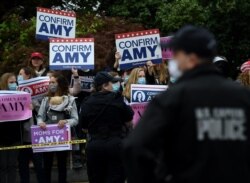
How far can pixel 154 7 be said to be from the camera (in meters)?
25.0

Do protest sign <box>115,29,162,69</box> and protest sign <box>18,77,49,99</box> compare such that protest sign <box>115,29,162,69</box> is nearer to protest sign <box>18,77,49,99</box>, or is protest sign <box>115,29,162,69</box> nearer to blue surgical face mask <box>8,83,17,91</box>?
protest sign <box>18,77,49,99</box>

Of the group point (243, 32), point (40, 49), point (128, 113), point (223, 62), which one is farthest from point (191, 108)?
point (243, 32)

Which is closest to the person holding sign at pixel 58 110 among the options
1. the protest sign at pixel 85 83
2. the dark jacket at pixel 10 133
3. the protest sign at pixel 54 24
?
the dark jacket at pixel 10 133

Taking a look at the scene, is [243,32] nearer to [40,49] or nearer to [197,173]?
[40,49]

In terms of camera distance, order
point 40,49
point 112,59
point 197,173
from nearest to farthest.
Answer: point 197,173, point 112,59, point 40,49

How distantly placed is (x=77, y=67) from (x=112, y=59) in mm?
623

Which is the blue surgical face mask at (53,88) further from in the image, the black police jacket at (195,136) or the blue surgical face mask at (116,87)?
the black police jacket at (195,136)

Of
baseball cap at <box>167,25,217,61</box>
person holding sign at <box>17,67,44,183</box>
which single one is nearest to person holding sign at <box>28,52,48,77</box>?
person holding sign at <box>17,67,44,183</box>

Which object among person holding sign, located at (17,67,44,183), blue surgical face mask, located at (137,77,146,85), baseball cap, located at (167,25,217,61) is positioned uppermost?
baseball cap, located at (167,25,217,61)

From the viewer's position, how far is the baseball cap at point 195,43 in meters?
4.59

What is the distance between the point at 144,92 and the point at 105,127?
235cm

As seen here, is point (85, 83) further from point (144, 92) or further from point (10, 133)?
point (10, 133)

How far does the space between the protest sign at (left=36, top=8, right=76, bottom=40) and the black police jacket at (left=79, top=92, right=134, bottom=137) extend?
4964mm

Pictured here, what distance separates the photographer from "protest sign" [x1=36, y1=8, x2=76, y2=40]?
1421 cm
